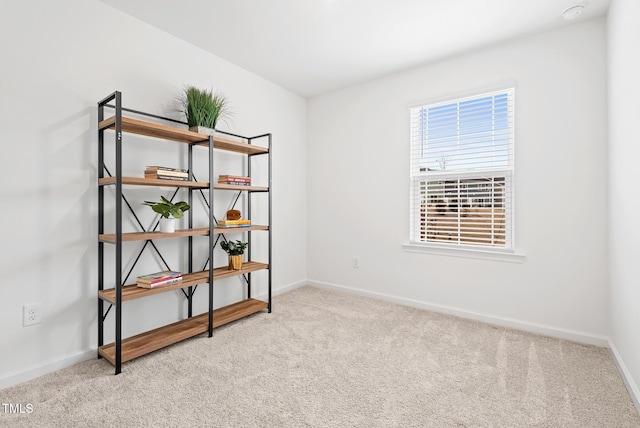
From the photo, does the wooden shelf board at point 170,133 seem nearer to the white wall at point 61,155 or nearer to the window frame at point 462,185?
the white wall at point 61,155

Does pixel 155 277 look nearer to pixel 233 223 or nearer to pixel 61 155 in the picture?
pixel 233 223

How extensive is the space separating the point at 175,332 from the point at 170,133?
4.81ft

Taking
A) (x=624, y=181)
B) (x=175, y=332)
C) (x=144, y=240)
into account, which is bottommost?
(x=175, y=332)

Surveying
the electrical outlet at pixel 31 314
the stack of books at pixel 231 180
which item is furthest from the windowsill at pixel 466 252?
the electrical outlet at pixel 31 314

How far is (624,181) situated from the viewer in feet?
6.13

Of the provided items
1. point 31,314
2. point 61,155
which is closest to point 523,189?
point 61,155

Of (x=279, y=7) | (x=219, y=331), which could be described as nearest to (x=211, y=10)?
(x=279, y=7)

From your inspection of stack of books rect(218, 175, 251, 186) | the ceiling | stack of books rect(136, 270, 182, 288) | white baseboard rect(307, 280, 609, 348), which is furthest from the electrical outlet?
white baseboard rect(307, 280, 609, 348)

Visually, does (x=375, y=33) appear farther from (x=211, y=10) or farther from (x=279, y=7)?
(x=211, y=10)

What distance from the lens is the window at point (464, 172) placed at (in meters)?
2.72

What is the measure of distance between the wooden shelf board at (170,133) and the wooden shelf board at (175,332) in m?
1.45

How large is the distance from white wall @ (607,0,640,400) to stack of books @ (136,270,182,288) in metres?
2.78

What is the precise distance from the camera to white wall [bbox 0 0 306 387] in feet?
5.96

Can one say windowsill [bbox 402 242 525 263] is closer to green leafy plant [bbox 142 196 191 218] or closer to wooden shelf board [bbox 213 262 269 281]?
wooden shelf board [bbox 213 262 269 281]
